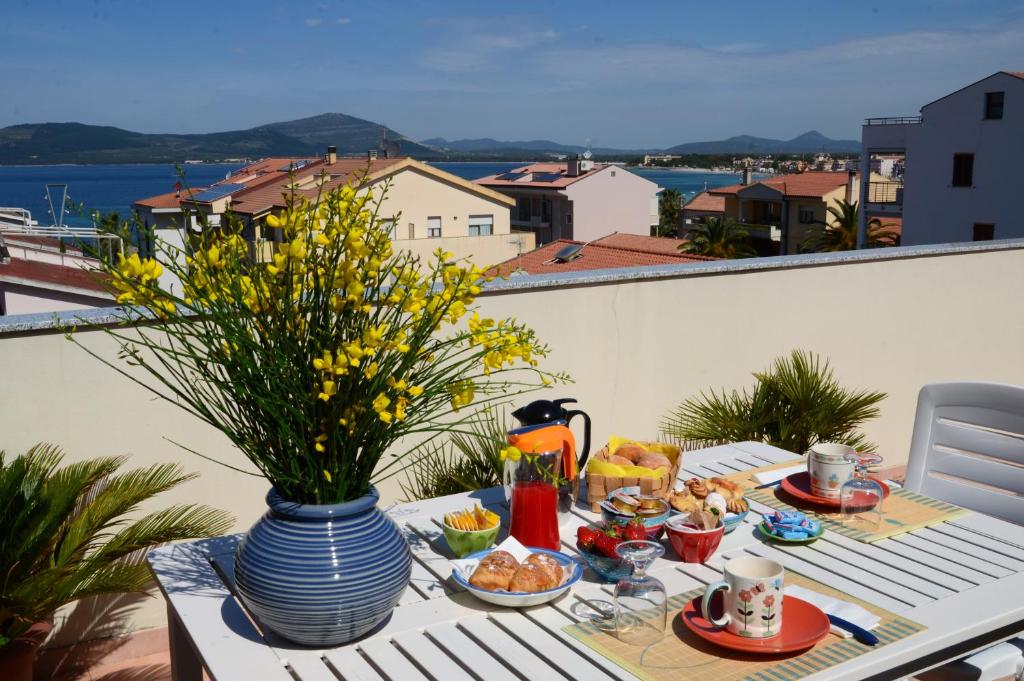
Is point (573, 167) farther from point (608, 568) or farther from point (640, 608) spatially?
point (640, 608)

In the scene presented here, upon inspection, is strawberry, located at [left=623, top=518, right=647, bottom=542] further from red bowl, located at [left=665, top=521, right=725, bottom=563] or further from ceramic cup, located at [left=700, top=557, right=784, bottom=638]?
ceramic cup, located at [left=700, top=557, right=784, bottom=638]

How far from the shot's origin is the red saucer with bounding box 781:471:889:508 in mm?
2488

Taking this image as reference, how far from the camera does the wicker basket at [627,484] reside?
2.44 meters

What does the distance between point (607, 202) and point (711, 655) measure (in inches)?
2009

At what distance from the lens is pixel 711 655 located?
5.63ft

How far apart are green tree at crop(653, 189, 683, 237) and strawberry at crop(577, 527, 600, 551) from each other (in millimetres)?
67473

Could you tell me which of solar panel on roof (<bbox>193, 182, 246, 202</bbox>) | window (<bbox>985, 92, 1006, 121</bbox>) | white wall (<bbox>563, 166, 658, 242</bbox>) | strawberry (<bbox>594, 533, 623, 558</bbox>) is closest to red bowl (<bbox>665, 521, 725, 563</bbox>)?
strawberry (<bbox>594, 533, 623, 558</bbox>)

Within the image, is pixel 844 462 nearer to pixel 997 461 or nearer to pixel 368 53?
pixel 997 461

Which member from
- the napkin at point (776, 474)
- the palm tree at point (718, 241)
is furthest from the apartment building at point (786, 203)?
the napkin at point (776, 474)

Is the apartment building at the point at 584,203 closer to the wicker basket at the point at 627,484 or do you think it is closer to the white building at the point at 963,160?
the white building at the point at 963,160

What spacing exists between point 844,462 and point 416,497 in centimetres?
200

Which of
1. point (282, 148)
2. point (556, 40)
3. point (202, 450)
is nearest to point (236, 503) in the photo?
point (202, 450)

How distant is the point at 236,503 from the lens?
12.2ft

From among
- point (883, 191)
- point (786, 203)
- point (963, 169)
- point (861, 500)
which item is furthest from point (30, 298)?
point (786, 203)
